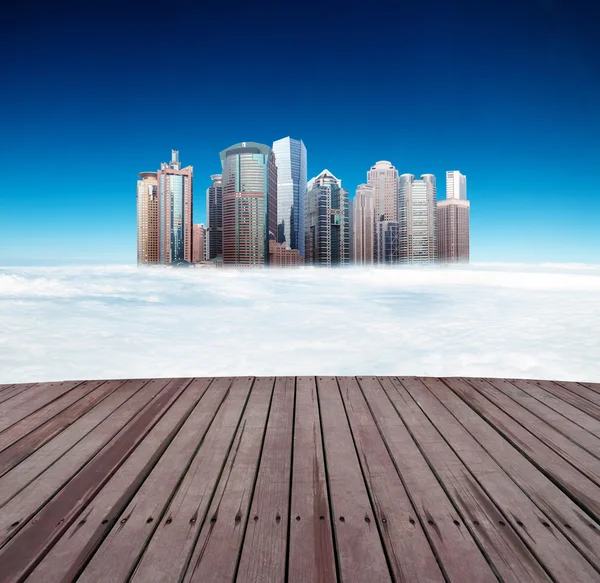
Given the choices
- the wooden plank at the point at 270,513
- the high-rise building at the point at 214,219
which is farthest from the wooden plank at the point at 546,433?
the high-rise building at the point at 214,219

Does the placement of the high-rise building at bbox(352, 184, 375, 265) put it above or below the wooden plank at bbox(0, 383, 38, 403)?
above

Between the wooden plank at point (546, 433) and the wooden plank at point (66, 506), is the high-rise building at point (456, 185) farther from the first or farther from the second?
the wooden plank at point (66, 506)

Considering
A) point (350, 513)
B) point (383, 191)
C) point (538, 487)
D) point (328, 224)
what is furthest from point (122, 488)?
point (383, 191)

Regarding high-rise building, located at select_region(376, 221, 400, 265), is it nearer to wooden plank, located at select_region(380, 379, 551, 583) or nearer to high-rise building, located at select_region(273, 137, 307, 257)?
high-rise building, located at select_region(273, 137, 307, 257)

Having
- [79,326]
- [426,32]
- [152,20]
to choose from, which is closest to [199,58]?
[152,20]

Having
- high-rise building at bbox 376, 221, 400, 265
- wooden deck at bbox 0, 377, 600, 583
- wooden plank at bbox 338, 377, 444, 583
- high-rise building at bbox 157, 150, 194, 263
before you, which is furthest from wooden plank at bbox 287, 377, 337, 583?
high-rise building at bbox 376, 221, 400, 265
